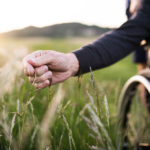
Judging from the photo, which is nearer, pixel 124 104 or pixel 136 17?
pixel 136 17

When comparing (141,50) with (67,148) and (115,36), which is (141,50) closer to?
(115,36)

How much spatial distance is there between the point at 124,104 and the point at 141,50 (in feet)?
3.74

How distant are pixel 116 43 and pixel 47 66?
41 centimetres

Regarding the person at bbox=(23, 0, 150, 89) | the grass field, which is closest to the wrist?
the person at bbox=(23, 0, 150, 89)

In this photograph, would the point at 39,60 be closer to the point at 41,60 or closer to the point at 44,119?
the point at 41,60

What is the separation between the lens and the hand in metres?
0.65

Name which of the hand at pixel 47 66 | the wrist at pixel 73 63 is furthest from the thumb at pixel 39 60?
the wrist at pixel 73 63

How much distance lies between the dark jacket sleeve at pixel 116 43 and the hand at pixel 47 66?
0.20 feet

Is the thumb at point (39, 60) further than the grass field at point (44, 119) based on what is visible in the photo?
Yes

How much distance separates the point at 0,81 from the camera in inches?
22.3

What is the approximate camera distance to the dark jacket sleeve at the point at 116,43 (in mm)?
879

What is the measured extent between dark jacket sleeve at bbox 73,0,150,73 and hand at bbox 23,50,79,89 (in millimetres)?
60

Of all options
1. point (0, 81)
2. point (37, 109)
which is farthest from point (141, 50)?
point (0, 81)

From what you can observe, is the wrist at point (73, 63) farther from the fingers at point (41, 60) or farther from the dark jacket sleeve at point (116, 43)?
the fingers at point (41, 60)
